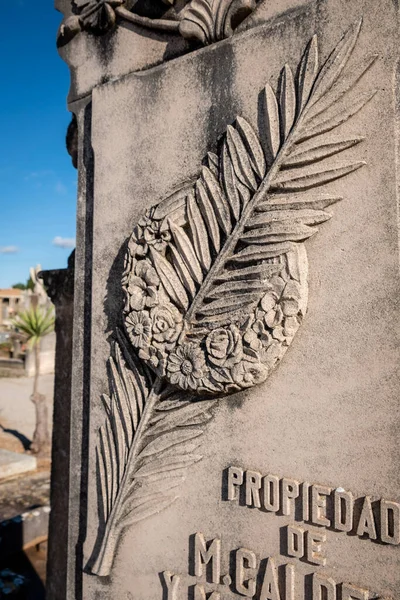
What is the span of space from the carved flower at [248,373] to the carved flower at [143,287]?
0.52 m

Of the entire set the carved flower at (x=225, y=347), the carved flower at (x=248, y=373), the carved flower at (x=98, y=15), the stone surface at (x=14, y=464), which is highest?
the carved flower at (x=98, y=15)

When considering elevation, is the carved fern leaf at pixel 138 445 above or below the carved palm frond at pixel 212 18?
below

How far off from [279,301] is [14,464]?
25.2ft

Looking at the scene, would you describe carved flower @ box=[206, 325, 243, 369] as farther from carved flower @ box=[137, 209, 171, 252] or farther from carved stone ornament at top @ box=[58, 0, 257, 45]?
carved stone ornament at top @ box=[58, 0, 257, 45]

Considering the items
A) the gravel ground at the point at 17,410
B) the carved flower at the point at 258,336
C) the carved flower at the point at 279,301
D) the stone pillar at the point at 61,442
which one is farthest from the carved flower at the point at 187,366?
the gravel ground at the point at 17,410

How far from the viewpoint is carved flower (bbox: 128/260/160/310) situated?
88.8 inches

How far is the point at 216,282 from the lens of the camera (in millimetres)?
2125

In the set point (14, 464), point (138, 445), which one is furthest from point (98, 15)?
point (14, 464)

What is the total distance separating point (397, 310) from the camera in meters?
1.70

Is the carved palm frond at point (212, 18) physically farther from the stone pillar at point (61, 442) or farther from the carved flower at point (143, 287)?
the stone pillar at point (61, 442)

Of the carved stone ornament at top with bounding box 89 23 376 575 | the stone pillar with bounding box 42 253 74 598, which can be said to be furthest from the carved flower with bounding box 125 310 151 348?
the stone pillar with bounding box 42 253 74 598

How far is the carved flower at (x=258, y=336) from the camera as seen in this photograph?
1.91 m

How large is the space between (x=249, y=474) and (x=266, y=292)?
736 mm

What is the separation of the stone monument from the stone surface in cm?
616
